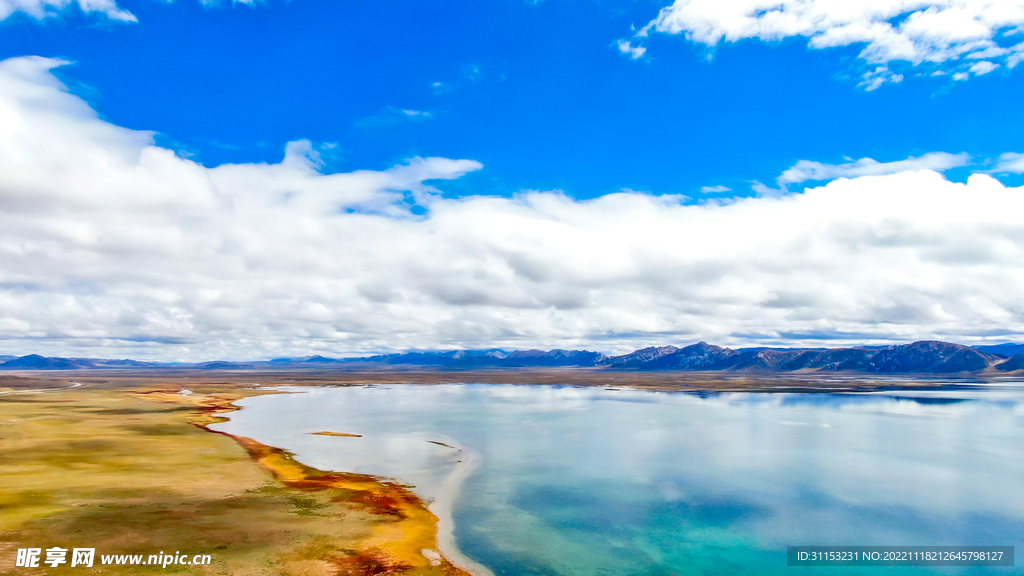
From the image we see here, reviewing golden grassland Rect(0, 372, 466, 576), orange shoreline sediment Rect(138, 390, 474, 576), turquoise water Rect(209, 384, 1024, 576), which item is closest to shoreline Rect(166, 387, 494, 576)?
orange shoreline sediment Rect(138, 390, 474, 576)

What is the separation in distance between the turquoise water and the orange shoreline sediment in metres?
2.27

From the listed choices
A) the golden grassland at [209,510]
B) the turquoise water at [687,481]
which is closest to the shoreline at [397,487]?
the golden grassland at [209,510]

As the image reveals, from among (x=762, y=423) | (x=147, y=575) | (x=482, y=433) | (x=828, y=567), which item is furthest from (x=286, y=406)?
(x=828, y=567)

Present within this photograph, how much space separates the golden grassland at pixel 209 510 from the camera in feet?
88.2

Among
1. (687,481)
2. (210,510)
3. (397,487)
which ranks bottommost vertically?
(687,481)

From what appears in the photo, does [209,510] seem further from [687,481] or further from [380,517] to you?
[687,481]

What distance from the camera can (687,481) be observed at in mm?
47531

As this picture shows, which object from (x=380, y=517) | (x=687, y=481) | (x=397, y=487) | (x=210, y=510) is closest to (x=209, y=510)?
(x=210, y=510)

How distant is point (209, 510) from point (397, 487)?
14241 mm

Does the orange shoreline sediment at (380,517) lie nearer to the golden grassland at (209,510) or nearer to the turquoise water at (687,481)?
the golden grassland at (209,510)

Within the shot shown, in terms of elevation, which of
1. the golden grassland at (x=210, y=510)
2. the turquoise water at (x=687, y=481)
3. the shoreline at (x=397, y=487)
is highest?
the golden grassland at (x=210, y=510)

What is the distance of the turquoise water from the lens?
103 ft

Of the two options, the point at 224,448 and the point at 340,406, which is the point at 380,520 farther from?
the point at 340,406

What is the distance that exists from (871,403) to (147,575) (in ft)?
509
